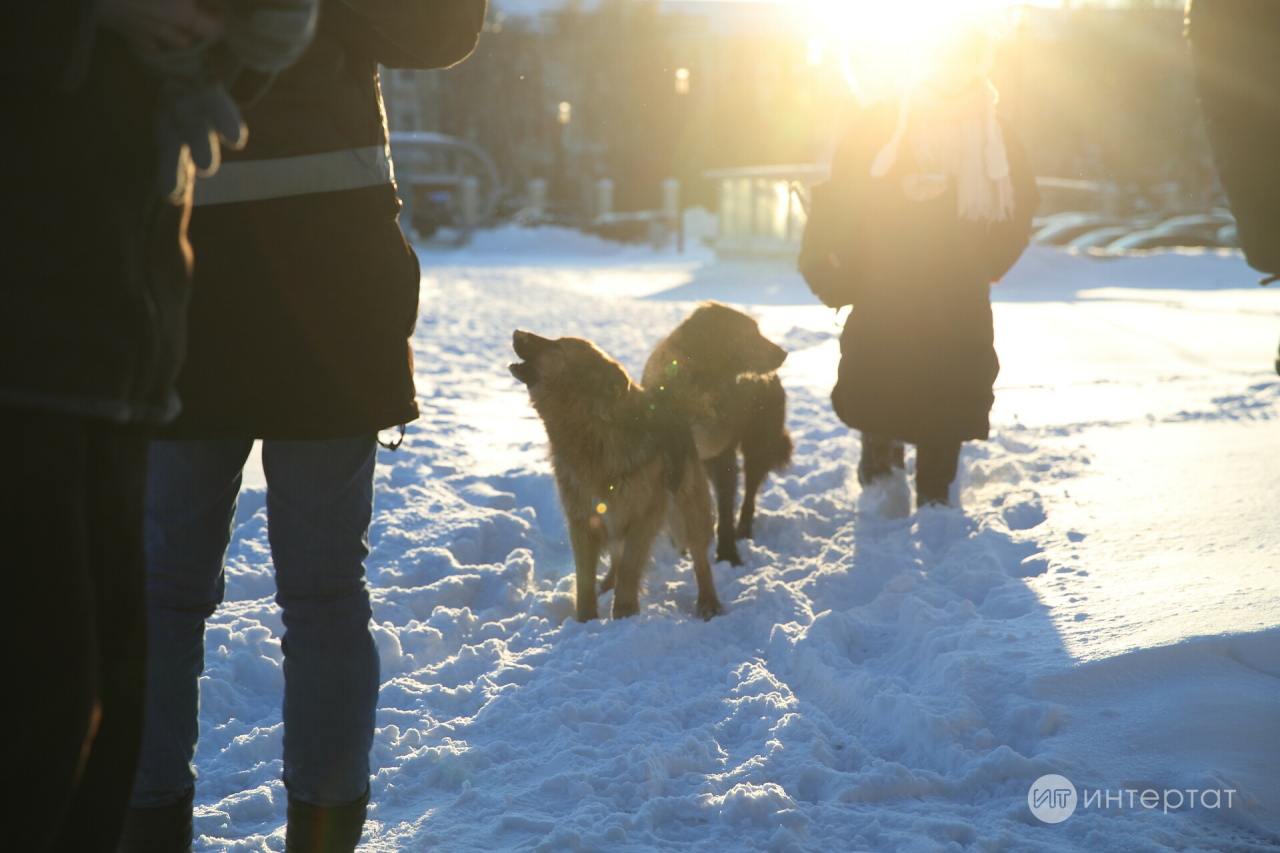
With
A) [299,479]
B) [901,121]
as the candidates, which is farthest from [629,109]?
[299,479]

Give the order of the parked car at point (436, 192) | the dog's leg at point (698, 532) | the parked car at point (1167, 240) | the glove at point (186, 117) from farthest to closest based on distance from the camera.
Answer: the parked car at point (436, 192)
the parked car at point (1167, 240)
the dog's leg at point (698, 532)
the glove at point (186, 117)

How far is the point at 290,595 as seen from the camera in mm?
1734

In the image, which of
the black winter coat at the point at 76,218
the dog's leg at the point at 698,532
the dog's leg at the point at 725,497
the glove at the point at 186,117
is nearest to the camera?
the black winter coat at the point at 76,218

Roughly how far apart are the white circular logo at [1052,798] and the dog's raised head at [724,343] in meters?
2.33

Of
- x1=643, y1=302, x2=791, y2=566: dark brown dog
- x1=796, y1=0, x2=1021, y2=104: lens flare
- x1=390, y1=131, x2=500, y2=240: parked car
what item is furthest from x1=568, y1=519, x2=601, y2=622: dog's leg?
x1=390, y1=131, x2=500, y2=240: parked car

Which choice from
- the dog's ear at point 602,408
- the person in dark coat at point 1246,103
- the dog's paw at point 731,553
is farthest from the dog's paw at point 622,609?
the person in dark coat at point 1246,103

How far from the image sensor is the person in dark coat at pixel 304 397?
159cm

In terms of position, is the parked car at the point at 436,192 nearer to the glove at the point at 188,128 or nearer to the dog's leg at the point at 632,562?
the dog's leg at the point at 632,562

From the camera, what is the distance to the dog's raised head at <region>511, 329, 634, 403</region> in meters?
3.57

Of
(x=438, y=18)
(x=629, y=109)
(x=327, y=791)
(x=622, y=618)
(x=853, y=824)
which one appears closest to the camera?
(x=438, y=18)

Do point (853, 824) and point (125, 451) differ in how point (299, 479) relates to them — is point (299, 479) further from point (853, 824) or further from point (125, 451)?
point (853, 824)

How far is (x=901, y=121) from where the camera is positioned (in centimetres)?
429

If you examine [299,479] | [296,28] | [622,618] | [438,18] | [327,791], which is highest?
[438,18]

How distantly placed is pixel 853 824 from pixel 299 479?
141 centimetres
